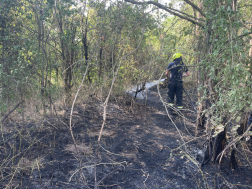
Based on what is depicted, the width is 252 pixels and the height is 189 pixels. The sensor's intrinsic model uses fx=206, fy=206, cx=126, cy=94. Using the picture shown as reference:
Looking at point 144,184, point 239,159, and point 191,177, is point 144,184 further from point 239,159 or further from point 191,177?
point 239,159

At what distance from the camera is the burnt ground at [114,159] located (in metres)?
2.85

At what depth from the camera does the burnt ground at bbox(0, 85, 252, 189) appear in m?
2.85

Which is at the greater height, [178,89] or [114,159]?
[178,89]

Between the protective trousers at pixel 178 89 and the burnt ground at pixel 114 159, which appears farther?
the protective trousers at pixel 178 89

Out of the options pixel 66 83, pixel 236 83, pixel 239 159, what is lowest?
pixel 239 159

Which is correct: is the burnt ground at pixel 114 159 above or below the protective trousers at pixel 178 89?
below

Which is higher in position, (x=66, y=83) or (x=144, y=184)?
(x=66, y=83)

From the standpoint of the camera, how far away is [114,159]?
11.7 feet

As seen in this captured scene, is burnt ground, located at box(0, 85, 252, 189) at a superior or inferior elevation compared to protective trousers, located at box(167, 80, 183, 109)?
inferior

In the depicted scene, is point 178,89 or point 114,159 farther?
point 178,89

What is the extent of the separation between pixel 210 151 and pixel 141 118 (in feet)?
9.24

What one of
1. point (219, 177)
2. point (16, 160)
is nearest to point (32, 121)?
point (16, 160)

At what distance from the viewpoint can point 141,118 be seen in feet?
19.4

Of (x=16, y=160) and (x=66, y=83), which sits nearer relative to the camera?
(x=16, y=160)
